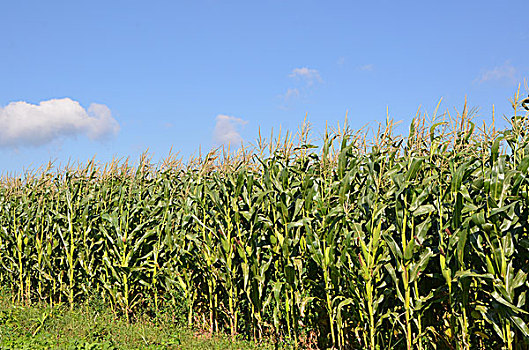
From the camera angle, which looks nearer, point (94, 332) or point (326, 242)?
point (326, 242)

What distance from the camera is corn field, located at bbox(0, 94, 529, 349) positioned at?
425 centimetres

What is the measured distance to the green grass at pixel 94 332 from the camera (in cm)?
588

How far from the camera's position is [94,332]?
6.38 metres

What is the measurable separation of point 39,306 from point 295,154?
549 cm

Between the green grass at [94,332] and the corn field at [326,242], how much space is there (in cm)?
26

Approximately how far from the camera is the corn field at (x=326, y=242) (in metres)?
A: 4.25

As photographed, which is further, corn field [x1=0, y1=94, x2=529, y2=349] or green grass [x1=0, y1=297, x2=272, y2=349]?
green grass [x1=0, y1=297, x2=272, y2=349]

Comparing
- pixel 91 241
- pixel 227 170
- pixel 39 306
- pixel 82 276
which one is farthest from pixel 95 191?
pixel 227 170

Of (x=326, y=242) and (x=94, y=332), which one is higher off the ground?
(x=326, y=242)

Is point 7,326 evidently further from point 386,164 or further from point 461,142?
point 461,142

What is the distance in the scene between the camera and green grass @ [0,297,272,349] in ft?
19.3

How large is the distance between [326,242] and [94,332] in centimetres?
356

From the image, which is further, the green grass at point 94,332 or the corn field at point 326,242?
the green grass at point 94,332

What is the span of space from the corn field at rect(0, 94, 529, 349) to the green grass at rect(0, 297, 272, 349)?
0.26 m
